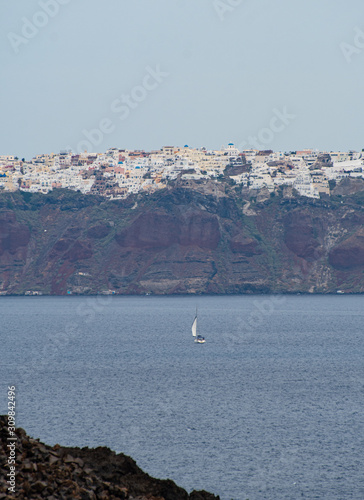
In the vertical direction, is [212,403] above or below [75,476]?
below

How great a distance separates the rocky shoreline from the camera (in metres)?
26.9

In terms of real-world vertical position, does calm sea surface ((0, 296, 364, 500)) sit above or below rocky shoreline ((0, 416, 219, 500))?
below

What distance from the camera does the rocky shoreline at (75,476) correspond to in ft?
88.3

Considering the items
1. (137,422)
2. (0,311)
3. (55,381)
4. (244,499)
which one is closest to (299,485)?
(244,499)

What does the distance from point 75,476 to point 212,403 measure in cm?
3199

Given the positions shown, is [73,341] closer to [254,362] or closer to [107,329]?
[107,329]

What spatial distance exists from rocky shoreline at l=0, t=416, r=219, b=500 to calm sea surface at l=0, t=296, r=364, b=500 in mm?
6616

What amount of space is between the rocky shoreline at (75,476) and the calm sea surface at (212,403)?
6616mm

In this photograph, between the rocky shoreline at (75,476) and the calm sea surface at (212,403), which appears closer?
the rocky shoreline at (75,476)

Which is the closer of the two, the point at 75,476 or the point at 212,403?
the point at 75,476

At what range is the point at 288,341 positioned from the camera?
11238cm

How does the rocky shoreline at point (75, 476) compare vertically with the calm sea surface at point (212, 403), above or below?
above

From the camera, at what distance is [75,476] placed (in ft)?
94.9

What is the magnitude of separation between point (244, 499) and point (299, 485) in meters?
3.75
